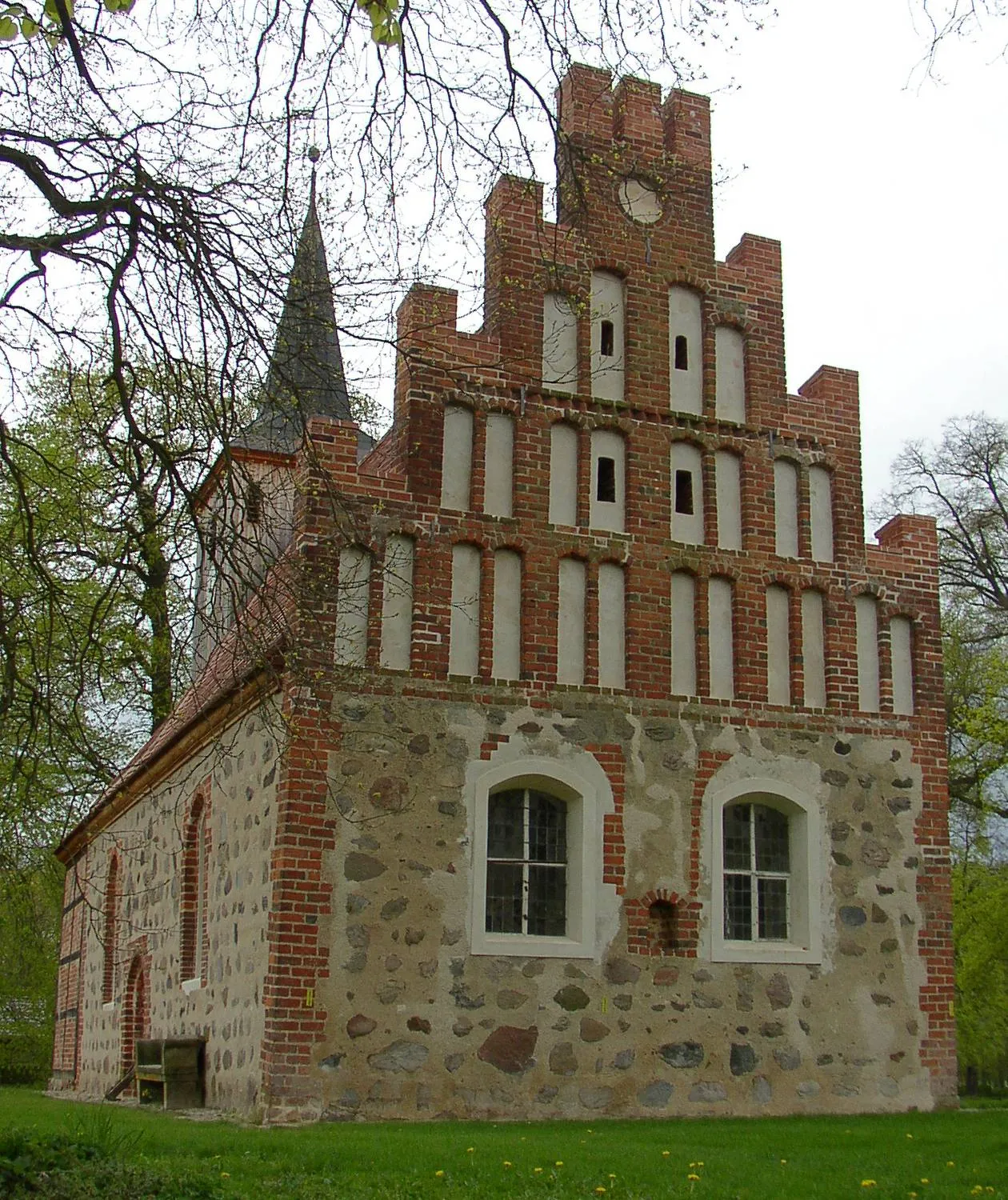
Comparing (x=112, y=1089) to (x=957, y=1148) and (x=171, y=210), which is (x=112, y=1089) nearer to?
(x=957, y=1148)

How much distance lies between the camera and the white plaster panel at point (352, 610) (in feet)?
42.9

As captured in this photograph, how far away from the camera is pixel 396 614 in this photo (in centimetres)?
1340

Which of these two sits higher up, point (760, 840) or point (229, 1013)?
point (760, 840)

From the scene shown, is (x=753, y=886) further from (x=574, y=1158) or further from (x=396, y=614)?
(x=574, y=1158)

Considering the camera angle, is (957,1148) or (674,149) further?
(674,149)

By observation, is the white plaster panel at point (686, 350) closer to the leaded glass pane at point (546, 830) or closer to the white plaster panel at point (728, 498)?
the white plaster panel at point (728, 498)

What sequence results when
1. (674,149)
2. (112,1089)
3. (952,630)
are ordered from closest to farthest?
1. (674,149)
2. (112,1089)
3. (952,630)

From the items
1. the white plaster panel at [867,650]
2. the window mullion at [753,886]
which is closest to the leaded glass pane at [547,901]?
the window mullion at [753,886]

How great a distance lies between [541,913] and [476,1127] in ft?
7.36

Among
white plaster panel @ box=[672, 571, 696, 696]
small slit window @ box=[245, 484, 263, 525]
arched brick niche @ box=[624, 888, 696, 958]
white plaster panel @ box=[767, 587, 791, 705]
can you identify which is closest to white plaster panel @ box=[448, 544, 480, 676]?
white plaster panel @ box=[672, 571, 696, 696]

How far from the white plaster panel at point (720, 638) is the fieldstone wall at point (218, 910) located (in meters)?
4.49

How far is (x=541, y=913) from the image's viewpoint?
13508mm

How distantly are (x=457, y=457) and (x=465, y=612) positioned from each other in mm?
1576

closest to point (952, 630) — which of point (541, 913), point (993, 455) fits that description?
point (993, 455)
